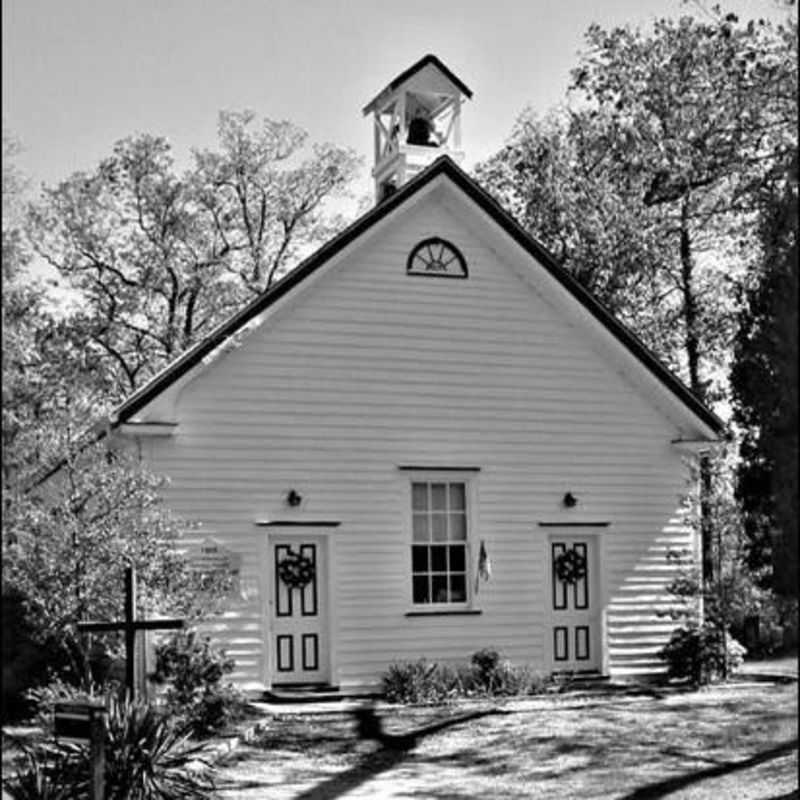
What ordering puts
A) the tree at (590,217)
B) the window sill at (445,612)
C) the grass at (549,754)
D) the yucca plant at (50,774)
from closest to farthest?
the yucca plant at (50,774), the grass at (549,754), the window sill at (445,612), the tree at (590,217)

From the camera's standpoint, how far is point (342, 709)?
18141mm

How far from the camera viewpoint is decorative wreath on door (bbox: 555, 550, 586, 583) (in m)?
21.1

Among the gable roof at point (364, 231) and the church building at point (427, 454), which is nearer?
the gable roof at point (364, 231)

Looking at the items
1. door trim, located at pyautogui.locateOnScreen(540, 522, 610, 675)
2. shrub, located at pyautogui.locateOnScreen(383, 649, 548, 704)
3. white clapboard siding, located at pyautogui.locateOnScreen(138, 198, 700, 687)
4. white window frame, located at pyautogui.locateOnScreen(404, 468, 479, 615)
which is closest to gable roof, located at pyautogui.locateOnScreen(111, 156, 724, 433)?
white clapboard siding, located at pyautogui.locateOnScreen(138, 198, 700, 687)

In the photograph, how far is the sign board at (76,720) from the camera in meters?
9.65

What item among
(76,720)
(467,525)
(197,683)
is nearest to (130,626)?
(76,720)

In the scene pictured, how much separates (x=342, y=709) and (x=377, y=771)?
3417mm

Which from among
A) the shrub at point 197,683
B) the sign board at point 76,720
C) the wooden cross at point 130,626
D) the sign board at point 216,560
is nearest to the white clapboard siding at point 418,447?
the sign board at point 216,560

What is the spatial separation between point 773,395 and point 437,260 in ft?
35.3

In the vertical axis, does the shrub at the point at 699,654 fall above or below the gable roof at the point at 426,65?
below

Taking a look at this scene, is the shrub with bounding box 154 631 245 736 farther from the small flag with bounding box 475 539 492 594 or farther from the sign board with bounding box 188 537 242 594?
the small flag with bounding box 475 539 492 594

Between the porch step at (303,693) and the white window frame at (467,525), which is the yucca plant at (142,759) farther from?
the white window frame at (467,525)

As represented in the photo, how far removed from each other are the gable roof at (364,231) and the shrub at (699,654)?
3064 millimetres

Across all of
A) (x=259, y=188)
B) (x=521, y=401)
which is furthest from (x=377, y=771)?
(x=259, y=188)
